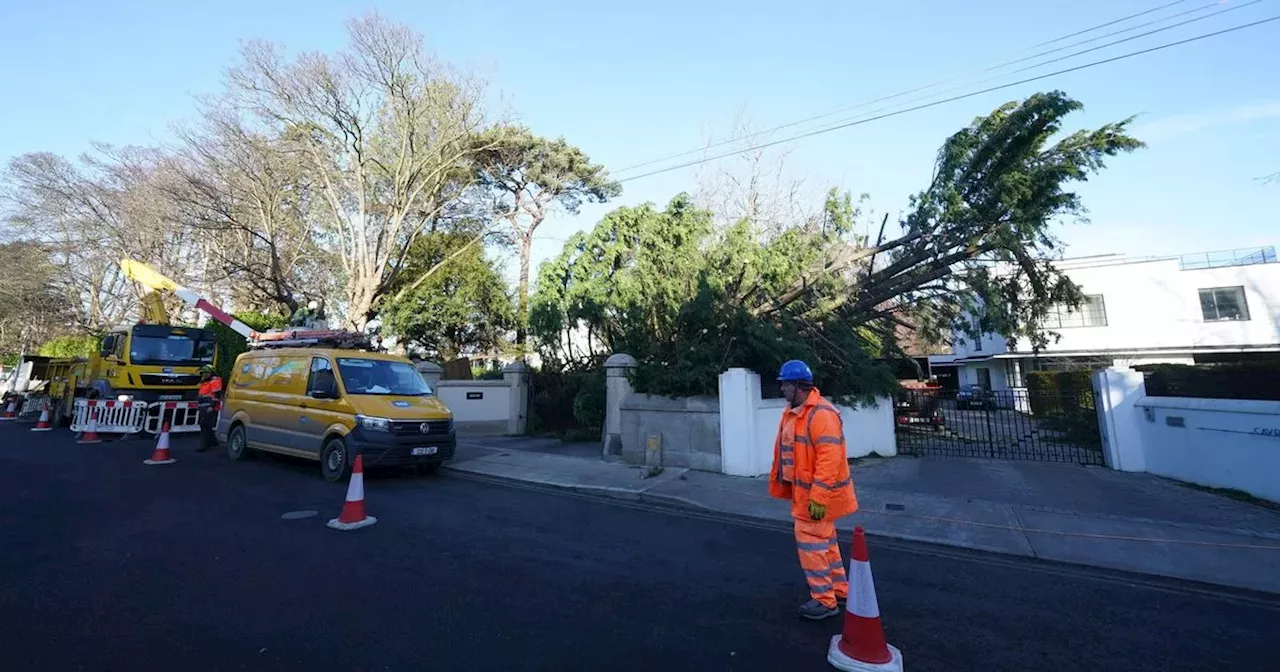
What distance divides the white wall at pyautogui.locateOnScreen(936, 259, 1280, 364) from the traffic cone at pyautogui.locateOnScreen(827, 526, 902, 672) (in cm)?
2578

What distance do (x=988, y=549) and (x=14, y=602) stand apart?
8112 millimetres

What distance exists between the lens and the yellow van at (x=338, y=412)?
28.3 feet

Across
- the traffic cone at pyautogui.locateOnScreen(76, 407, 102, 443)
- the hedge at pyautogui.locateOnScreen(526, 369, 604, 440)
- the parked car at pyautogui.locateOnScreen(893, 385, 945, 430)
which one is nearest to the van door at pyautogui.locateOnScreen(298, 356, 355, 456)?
the hedge at pyautogui.locateOnScreen(526, 369, 604, 440)

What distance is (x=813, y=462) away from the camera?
12.6 ft

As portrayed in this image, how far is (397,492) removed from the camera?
8.17 metres

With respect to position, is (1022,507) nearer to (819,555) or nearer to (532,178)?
(819,555)

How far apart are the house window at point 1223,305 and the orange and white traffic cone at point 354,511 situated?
35.2 m

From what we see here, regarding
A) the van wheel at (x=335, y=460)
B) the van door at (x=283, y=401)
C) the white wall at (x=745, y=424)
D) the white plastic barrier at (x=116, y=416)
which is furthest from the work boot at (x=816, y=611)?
the white plastic barrier at (x=116, y=416)

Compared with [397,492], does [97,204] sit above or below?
above

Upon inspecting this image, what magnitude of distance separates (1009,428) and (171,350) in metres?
21.6

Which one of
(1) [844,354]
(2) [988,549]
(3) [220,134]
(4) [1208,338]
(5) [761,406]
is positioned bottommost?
(2) [988,549]

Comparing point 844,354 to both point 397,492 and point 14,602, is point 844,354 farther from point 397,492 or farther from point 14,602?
point 14,602

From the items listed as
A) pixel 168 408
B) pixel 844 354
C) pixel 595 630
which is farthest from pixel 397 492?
pixel 168 408

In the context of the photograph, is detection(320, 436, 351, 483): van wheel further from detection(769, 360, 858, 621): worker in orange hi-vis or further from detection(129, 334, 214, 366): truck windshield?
detection(129, 334, 214, 366): truck windshield
